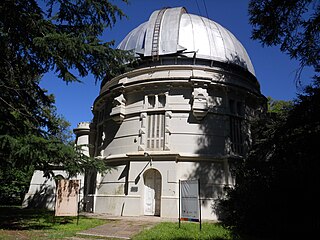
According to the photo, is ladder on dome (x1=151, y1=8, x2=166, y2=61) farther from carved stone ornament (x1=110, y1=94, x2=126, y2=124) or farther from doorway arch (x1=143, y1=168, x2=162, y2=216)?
doorway arch (x1=143, y1=168, x2=162, y2=216)

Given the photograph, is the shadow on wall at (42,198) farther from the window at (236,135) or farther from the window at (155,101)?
the window at (236,135)

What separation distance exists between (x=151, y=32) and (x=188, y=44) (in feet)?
9.46

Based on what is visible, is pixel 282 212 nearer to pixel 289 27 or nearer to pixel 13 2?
pixel 289 27

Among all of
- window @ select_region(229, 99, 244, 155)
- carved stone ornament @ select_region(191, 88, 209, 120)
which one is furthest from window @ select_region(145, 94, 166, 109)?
window @ select_region(229, 99, 244, 155)

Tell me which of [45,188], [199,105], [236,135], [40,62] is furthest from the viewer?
[45,188]

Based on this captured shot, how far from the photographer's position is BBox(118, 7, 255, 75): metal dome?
1795 centimetres

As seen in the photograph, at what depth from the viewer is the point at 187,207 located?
403 inches

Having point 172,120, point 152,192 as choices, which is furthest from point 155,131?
point 152,192

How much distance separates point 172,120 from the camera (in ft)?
53.2

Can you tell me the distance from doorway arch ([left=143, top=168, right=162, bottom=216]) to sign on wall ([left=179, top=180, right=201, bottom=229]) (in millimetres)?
4882

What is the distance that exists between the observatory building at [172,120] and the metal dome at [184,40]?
8cm

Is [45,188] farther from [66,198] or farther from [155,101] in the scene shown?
[155,101]

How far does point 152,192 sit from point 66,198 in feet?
17.6

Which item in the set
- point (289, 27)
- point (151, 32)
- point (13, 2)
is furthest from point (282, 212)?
point (151, 32)
